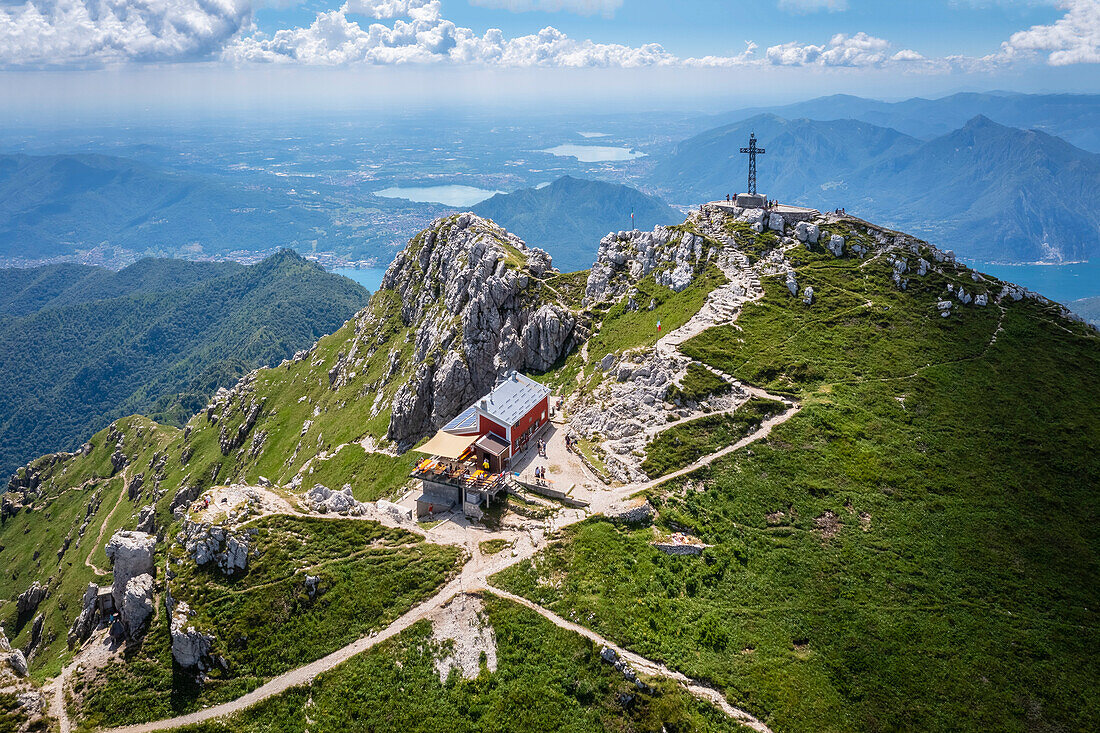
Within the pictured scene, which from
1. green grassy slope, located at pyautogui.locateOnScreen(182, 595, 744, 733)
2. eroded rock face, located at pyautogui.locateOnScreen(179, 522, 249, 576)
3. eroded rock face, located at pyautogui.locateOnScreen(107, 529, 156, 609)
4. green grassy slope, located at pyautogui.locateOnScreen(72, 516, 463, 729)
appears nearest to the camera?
green grassy slope, located at pyautogui.locateOnScreen(182, 595, 744, 733)

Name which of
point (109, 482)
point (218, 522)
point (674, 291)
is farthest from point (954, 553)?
point (109, 482)

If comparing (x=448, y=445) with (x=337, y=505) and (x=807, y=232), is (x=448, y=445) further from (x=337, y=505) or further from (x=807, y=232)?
(x=807, y=232)

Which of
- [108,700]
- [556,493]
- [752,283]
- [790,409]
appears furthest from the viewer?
[752,283]

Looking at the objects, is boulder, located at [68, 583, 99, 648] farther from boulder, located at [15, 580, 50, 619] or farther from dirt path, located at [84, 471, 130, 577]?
boulder, located at [15, 580, 50, 619]

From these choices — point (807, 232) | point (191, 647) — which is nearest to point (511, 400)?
point (191, 647)

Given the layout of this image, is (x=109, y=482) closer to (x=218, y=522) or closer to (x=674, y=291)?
(x=218, y=522)

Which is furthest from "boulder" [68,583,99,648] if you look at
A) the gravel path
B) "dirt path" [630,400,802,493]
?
"dirt path" [630,400,802,493]
